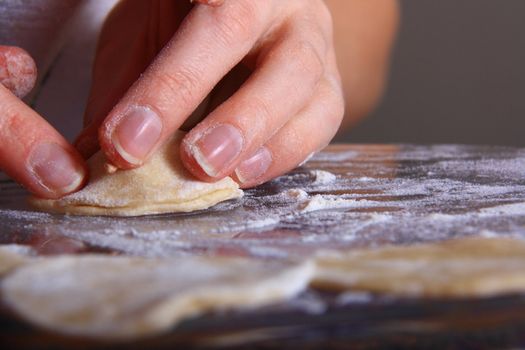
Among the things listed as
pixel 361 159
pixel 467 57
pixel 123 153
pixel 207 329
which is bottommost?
pixel 467 57

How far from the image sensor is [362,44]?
1.80m

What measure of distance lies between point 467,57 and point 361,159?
156cm

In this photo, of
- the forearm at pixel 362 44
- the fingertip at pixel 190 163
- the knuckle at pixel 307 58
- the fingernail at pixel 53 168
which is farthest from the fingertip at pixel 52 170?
the forearm at pixel 362 44

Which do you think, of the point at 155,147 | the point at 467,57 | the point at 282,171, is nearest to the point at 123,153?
the point at 155,147

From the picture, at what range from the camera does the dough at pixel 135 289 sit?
1.40ft

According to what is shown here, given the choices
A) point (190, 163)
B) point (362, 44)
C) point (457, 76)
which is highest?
point (190, 163)

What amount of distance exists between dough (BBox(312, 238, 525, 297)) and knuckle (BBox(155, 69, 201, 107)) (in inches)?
13.6

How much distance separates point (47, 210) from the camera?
0.87 metres

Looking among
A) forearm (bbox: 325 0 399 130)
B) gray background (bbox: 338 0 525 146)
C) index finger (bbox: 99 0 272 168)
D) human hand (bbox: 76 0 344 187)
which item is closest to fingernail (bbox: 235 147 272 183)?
human hand (bbox: 76 0 344 187)

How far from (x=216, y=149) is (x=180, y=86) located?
0.30ft

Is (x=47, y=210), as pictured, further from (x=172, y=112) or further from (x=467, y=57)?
(x=467, y=57)

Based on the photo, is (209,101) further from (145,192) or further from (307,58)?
(145,192)

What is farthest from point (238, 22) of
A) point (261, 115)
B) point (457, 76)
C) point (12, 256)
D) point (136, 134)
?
point (457, 76)

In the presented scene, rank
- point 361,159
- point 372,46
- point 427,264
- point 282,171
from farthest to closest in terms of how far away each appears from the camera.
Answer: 1. point 372,46
2. point 361,159
3. point 282,171
4. point 427,264
